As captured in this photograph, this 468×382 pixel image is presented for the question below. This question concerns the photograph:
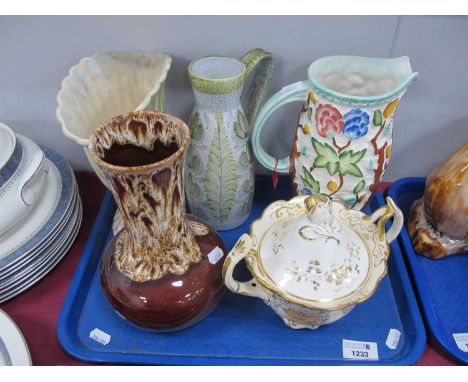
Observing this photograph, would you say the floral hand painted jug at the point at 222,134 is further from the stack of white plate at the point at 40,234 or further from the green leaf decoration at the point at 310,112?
the stack of white plate at the point at 40,234

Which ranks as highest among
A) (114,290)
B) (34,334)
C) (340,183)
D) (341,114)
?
(341,114)

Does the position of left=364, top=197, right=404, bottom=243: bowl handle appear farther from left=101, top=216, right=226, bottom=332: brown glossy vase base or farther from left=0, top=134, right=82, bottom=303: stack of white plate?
left=0, top=134, right=82, bottom=303: stack of white plate

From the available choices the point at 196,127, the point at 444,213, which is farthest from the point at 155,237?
the point at 444,213

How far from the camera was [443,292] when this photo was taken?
68 cm

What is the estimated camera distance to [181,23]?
2.10ft

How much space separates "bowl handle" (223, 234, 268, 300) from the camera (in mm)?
524

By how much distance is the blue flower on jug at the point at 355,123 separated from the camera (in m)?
0.54

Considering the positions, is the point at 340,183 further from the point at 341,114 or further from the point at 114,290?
the point at 114,290

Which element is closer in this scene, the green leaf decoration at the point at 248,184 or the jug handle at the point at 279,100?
the jug handle at the point at 279,100

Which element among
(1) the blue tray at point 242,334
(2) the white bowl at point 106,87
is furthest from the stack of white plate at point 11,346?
(2) the white bowl at point 106,87

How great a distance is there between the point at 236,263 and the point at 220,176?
17 centimetres

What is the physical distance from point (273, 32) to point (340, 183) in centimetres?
25

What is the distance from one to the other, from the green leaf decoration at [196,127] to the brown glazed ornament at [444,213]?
0.37m

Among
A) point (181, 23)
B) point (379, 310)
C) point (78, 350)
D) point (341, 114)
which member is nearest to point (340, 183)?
point (341, 114)
